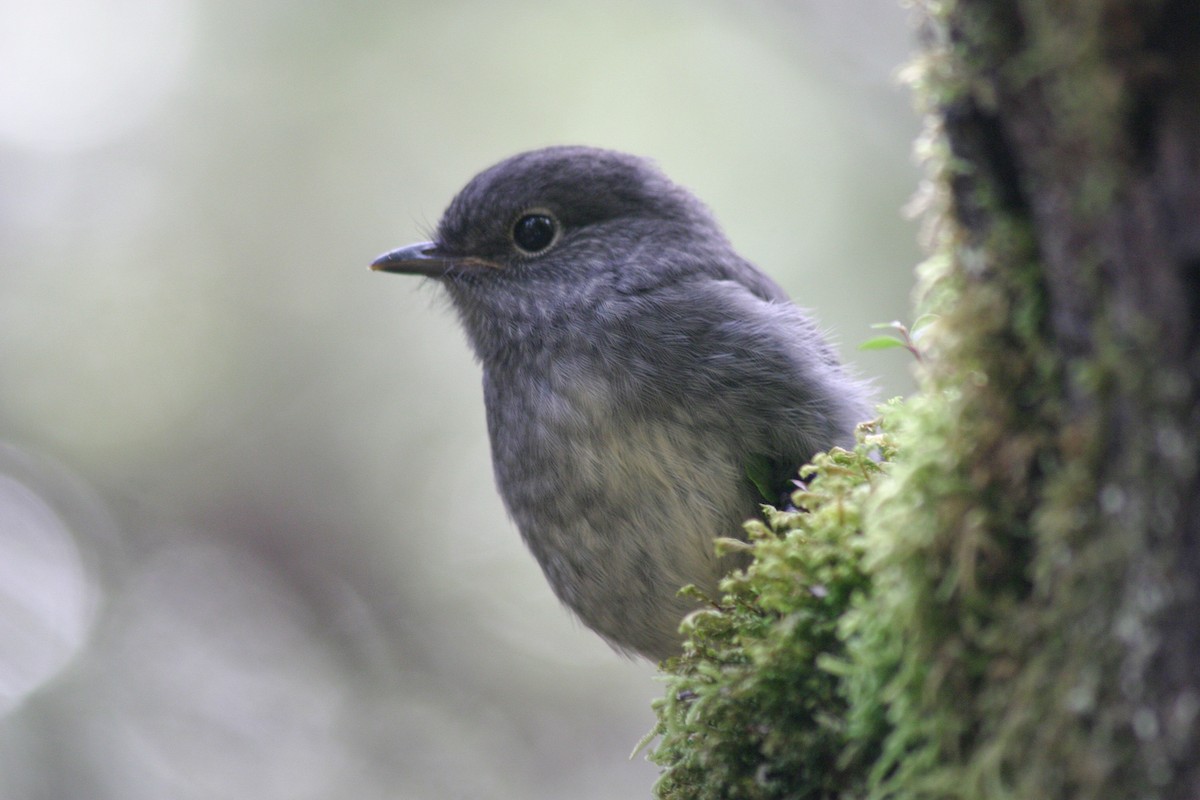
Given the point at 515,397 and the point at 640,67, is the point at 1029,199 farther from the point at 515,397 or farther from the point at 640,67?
the point at 640,67

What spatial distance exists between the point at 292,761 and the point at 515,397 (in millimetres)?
7102

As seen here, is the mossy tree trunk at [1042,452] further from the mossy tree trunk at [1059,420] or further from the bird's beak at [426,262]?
the bird's beak at [426,262]

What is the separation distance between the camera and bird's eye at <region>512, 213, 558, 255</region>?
4434mm

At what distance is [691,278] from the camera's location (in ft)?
12.9

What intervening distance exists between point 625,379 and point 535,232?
124 centimetres

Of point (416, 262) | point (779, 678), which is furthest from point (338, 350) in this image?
point (779, 678)

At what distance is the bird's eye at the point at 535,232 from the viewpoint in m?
4.43

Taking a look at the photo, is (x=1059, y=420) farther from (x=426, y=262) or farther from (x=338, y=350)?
(x=338, y=350)

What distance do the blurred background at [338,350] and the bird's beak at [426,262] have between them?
211 inches

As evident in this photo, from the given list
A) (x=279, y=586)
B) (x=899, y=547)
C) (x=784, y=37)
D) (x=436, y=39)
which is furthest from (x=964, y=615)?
(x=436, y=39)

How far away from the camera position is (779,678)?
183 centimetres

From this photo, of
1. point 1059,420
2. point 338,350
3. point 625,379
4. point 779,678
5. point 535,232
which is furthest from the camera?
point 338,350

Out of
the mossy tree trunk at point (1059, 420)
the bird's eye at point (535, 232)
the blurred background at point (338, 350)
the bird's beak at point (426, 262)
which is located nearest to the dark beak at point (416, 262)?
the bird's beak at point (426, 262)

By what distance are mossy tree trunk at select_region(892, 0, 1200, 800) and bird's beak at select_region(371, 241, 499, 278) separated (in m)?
3.13
